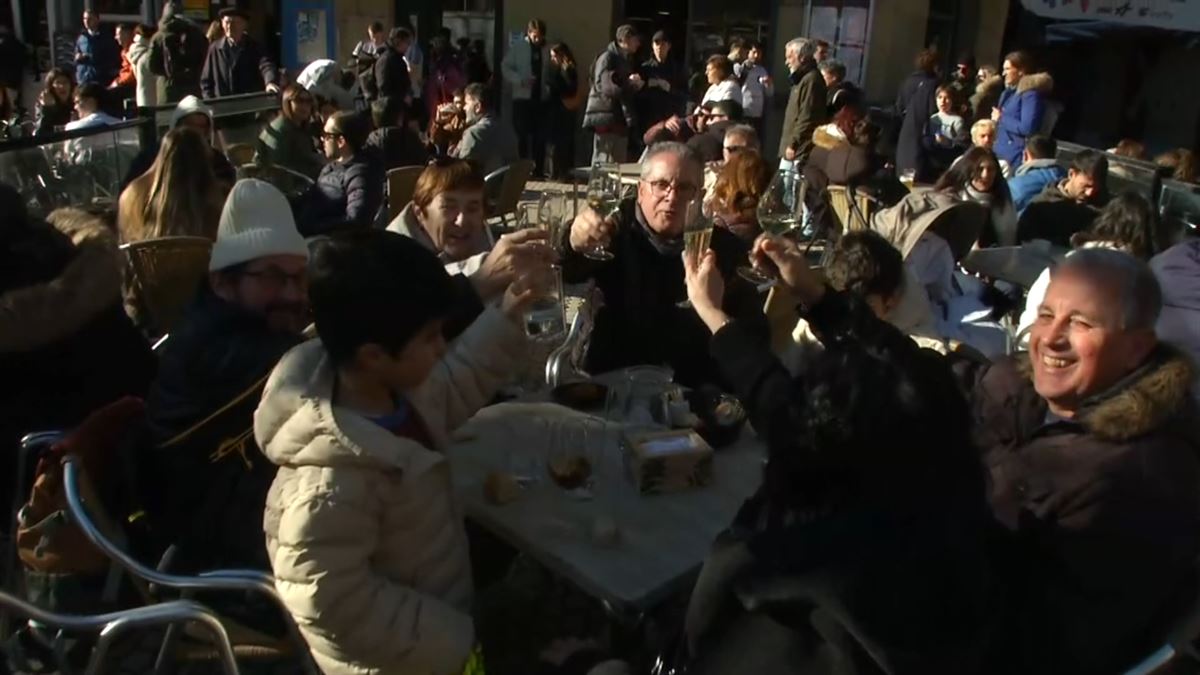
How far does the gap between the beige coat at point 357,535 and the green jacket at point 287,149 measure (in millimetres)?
5896

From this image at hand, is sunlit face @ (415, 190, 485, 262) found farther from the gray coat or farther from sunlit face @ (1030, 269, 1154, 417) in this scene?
the gray coat

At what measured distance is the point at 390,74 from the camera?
1072cm

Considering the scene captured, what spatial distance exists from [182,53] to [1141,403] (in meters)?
10.6

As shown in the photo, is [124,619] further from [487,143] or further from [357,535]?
[487,143]

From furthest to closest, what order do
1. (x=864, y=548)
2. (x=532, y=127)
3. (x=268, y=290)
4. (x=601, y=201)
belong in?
(x=532, y=127) < (x=601, y=201) < (x=268, y=290) < (x=864, y=548)

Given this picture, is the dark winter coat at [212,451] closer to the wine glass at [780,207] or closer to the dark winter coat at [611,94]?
the wine glass at [780,207]

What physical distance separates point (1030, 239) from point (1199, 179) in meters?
1.21

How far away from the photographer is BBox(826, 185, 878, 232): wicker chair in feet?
25.1

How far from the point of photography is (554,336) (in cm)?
287

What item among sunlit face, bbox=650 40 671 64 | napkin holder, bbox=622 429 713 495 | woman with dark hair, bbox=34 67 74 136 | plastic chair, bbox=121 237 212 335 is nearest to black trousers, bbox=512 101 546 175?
sunlit face, bbox=650 40 671 64

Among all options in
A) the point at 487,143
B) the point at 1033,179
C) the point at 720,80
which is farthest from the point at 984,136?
the point at 487,143

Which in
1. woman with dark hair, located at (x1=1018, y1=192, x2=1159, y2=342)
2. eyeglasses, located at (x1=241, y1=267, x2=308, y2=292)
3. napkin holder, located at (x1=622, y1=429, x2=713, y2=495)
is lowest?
napkin holder, located at (x1=622, y1=429, x2=713, y2=495)

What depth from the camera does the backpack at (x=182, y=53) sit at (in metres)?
10.8

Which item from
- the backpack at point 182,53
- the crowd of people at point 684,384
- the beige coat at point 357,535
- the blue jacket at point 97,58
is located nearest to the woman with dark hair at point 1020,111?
the crowd of people at point 684,384
